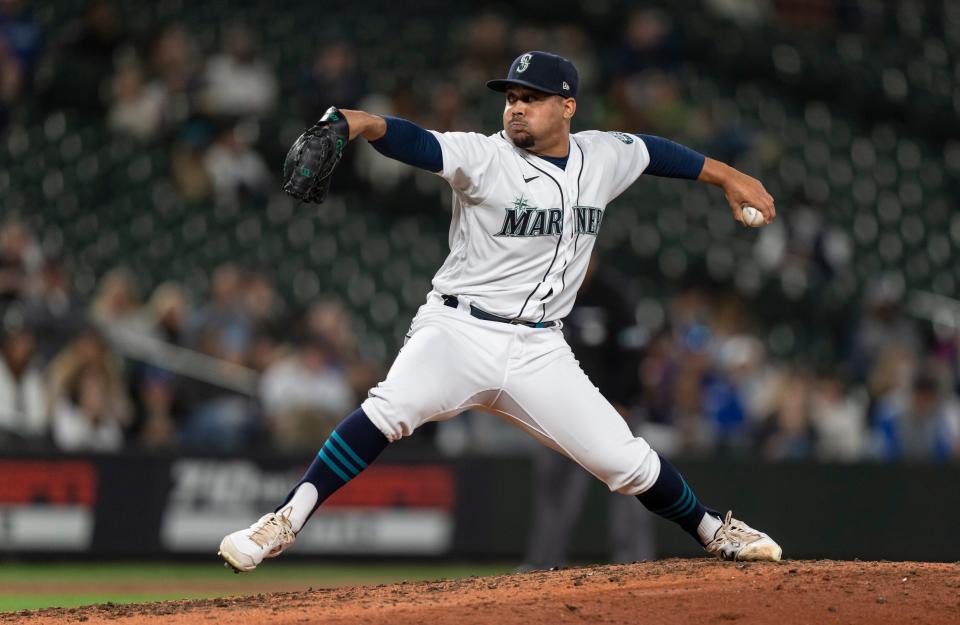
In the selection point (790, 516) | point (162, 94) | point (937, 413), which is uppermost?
point (162, 94)

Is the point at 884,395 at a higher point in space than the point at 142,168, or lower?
lower

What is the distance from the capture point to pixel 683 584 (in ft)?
16.3

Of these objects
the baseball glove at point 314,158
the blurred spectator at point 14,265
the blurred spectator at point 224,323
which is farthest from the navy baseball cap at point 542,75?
the blurred spectator at point 224,323

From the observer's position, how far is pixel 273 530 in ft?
15.8

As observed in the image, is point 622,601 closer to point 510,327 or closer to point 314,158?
point 510,327

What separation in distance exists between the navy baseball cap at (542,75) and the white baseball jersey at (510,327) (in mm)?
226

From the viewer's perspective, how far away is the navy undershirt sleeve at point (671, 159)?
18.1 feet

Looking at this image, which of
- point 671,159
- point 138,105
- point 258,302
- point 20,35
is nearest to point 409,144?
point 671,159

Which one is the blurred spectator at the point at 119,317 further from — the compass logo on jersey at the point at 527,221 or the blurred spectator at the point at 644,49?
the blurred spectator at the point at 644,49

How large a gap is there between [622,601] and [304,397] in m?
5.48

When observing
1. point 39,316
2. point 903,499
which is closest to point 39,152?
point 39,316

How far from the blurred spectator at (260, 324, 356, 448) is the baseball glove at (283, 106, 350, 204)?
533cm

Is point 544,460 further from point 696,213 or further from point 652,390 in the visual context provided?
point 696,213

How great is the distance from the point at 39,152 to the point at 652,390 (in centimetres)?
573
